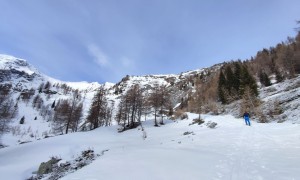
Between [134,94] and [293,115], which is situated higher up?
[134,94]

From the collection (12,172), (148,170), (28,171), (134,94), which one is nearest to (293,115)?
(148,170)

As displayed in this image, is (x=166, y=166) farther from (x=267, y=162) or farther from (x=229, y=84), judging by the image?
(x=229, y=84)

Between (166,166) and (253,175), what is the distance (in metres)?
3.13

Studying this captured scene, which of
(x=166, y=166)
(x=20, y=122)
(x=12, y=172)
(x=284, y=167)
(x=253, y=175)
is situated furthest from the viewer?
(x=20, y=122)

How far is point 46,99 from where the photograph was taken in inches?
6786

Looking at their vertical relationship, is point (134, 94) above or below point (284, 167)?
above

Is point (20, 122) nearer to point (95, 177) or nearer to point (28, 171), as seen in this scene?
point (28, 171)

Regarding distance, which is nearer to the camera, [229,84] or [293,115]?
[293,115]

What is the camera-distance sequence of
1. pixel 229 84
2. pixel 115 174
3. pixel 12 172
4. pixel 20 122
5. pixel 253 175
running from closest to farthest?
pixel 253 175 → pixel 115 174 → pixel 12 172 → pixel 229 84 → pixel 20 122

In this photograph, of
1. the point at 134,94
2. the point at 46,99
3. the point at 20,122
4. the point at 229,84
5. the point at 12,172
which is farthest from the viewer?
the point at 46,99

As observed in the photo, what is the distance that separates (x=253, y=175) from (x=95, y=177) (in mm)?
5367

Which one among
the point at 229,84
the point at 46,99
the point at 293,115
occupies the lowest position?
the point at 293,115

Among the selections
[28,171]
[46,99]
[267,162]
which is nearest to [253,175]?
[267,162]

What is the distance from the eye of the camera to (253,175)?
5.67 meters
